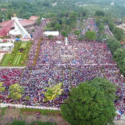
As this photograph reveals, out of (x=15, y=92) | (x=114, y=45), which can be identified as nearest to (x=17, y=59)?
(x=15, y=92)

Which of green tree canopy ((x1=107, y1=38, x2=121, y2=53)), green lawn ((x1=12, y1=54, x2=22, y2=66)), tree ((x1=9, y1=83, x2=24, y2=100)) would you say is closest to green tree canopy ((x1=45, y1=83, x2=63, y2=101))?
tree ((x1=9, y1=83, x2=24, y2=100))

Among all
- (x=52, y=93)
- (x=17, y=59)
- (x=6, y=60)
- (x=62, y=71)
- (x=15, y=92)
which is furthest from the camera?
(x=17, y=59)

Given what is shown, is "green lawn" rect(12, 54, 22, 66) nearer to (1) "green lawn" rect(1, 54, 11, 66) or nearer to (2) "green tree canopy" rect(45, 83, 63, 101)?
(1) "green lawn" rect(1, 54, 11, 66)

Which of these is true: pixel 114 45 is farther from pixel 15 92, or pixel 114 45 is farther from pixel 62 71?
pixel 15 92

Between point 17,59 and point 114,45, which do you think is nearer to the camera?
point 17,59

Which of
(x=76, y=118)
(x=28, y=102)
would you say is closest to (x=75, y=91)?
(x=76, y=118)

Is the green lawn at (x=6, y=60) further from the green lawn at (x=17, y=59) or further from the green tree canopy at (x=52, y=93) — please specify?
the green tree canopy at (x=52, y=93)
